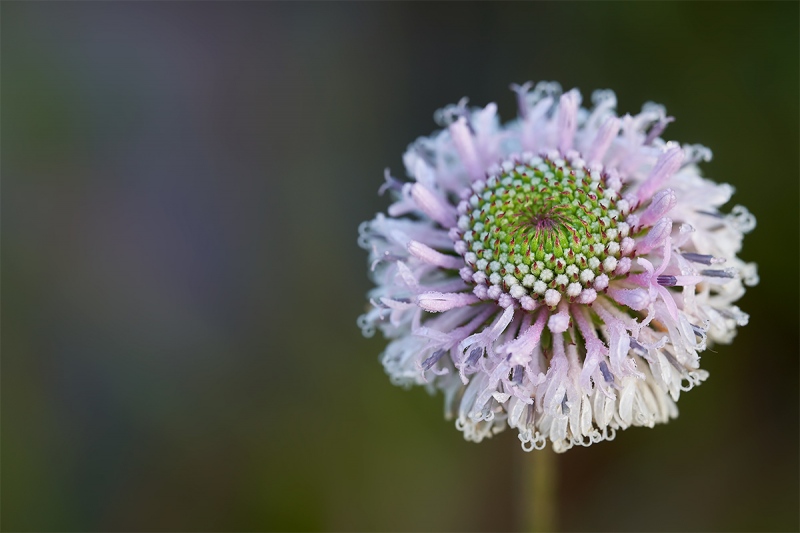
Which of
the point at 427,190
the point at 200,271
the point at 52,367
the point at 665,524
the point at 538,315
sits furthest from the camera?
the point at 200,271

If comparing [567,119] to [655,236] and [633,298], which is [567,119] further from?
[633,298]

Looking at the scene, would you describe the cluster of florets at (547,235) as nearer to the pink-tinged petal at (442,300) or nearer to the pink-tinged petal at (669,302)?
the pink-tinged petal at (442,300)

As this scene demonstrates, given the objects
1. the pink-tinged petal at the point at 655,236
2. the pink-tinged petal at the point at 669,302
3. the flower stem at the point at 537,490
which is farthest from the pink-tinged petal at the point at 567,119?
the flower stem at the point at 537,490

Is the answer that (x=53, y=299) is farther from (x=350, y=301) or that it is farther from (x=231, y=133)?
(x=350, y=301)

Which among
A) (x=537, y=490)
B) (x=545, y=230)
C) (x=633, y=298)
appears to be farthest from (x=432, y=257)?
(x=537, y=490)

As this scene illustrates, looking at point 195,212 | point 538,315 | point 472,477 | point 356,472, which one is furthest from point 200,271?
point 538,315

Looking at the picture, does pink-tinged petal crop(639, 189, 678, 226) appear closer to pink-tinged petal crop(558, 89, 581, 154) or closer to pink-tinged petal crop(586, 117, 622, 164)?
pink-tinged petal crop(586, 117, 622, 164)
